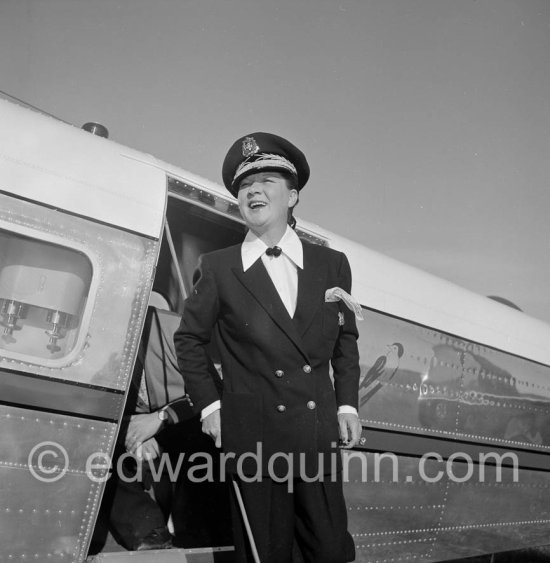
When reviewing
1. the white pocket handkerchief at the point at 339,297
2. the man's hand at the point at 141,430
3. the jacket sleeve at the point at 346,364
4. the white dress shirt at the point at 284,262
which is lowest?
the man's hand at the point at 141,430

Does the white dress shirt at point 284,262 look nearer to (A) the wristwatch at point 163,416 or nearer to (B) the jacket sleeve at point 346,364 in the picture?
(B) the jacket sleeve at point 346,364

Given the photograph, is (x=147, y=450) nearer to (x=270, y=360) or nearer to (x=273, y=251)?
(x=270, y=360)

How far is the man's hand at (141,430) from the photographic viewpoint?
3.03 meters

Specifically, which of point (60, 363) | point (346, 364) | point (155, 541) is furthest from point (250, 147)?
Answer: point (155, 541)

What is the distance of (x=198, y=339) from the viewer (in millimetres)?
2346

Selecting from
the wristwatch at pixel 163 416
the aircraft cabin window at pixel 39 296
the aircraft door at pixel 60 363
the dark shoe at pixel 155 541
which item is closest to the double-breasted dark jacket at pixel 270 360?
the aircraft door at pixel 60 363

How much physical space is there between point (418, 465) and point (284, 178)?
221cm

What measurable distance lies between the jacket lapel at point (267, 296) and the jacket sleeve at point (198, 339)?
5.4 inches

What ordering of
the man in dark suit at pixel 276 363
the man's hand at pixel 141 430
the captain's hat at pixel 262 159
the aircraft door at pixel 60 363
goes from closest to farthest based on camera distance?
1. the man in dark suit at pixel 276 363
2. the aircraft door at pixel 60 363
3. the captain's hat at pixel 262 159
4. the man's hand at pixel 141 430

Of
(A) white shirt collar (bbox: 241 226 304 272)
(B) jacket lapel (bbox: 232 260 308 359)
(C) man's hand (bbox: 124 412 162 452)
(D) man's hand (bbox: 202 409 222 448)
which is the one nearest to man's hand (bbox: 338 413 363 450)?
(B) jacket lapel (bbox: 232 260 308 359)

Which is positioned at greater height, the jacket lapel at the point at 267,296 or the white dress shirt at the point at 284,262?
the white dress shirt at the point at 284,262

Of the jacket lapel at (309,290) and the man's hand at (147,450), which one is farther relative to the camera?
the man's hand at (147,450)

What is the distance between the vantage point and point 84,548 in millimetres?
2504

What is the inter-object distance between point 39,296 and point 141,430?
2.93 ft
